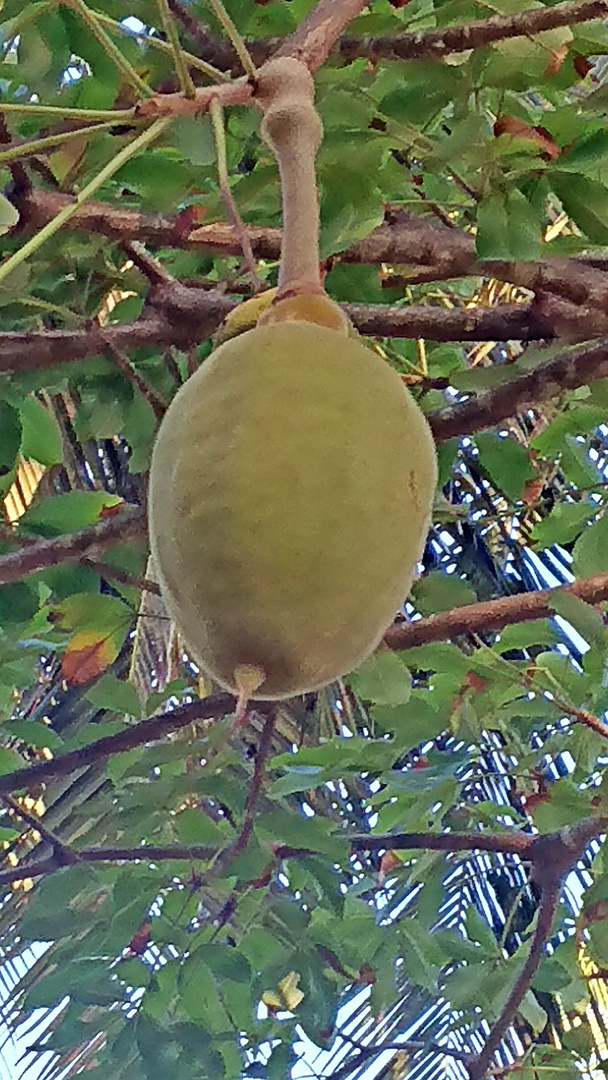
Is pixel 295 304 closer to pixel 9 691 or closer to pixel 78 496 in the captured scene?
pixel 78 496

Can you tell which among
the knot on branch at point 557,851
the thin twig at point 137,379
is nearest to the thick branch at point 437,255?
the thin twig at point 137,379

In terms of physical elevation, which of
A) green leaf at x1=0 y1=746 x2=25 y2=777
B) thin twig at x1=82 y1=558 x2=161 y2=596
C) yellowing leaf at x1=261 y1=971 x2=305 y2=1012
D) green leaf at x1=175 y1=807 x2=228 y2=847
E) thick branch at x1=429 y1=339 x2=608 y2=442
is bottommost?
yellowing leaf at x1=261 y1=971 x2=305 y2=1012

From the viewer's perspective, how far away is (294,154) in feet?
1.92

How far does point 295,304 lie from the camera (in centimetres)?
58

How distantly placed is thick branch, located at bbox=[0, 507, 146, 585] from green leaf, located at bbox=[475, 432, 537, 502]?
14.4 inches

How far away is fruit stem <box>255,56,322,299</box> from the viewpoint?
1.90 ft

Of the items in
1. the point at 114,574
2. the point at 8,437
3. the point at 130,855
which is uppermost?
the point at 8,437

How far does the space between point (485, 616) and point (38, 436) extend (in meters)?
0.49

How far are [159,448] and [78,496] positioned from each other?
2.14ft

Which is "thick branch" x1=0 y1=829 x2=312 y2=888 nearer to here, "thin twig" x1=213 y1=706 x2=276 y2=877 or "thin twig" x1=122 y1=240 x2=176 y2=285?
"thin twig" x1=213 y1=706 x2=276 y2=877

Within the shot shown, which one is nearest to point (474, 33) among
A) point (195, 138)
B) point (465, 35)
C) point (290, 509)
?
point (465, 35)

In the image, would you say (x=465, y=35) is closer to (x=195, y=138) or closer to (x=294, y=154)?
(x=195, y=138)

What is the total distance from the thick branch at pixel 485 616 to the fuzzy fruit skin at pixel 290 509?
75 cm

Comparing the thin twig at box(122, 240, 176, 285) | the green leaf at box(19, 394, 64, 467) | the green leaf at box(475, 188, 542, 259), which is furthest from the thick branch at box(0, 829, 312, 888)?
the green leaf at box(475, 188, 542, 259)
